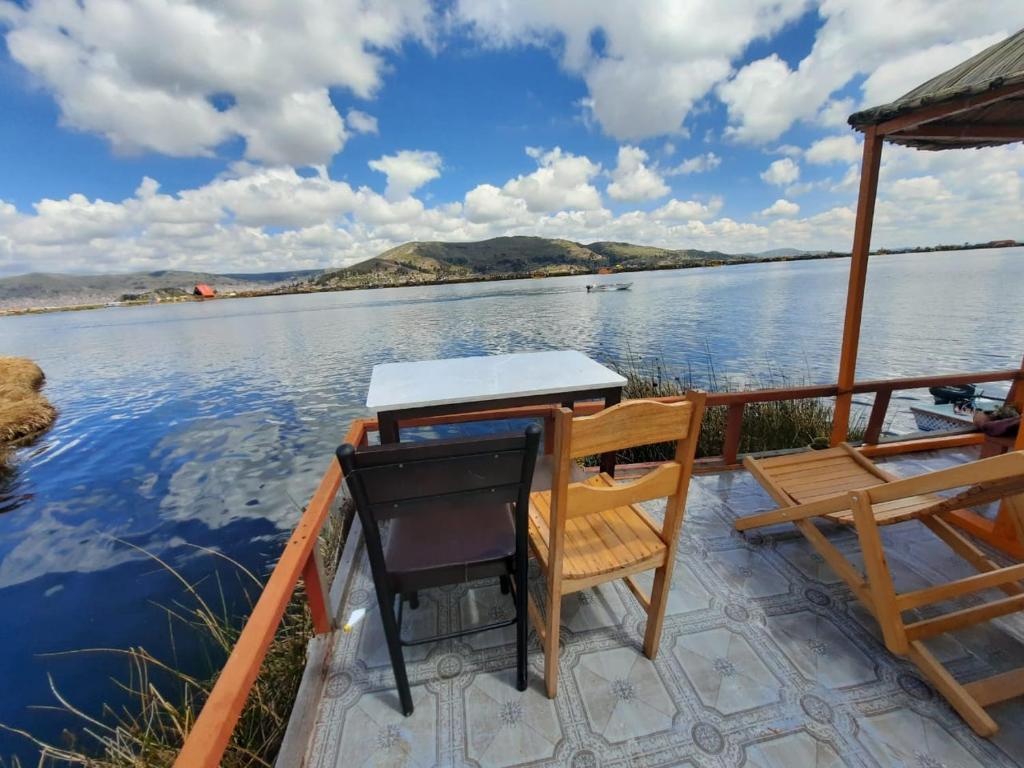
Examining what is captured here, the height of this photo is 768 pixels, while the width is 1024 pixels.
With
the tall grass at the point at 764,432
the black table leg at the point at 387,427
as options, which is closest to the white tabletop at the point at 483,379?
the black table leg at the point at 387,427

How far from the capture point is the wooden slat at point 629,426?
4.13 feet

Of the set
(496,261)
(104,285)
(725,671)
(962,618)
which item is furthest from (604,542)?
(104,285)

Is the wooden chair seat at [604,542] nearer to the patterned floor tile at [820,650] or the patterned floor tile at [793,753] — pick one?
the patterned floor tile at [793,753]

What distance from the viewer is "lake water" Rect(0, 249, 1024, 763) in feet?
14.8

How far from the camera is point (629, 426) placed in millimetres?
1335

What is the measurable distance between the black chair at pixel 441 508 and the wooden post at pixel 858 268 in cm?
258

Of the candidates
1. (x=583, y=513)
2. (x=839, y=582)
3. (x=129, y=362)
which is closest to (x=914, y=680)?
(x=839, y=582)

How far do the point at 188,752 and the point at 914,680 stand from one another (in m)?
2.41

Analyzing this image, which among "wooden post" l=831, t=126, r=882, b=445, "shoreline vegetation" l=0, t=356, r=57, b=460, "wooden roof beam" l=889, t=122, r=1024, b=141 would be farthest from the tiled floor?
"shoreline vegetation" l=0, t=356, r=57, b=460

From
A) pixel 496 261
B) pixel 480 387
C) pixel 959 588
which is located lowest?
pixel 959 588

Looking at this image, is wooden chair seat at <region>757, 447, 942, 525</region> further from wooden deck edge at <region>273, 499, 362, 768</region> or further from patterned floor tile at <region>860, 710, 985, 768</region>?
wooden deck edge at <region>273, 499, 362, 768</region>

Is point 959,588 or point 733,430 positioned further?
point 733,430

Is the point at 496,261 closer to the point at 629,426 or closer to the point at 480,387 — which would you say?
the point at 480,387

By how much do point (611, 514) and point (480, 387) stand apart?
96 cm
